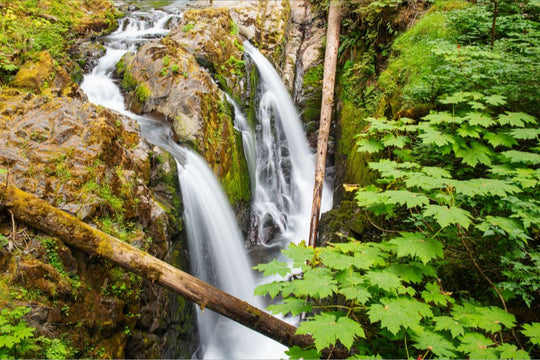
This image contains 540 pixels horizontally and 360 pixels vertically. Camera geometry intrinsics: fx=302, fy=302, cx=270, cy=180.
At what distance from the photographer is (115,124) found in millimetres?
4531

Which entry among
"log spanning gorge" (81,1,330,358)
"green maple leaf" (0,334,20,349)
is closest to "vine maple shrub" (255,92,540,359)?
"green maple leaf" (0,334,20,349)

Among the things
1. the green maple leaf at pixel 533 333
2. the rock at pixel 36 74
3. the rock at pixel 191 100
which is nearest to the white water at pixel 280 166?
the rock at pixel 191 100

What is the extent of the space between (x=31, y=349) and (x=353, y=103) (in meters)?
7.73

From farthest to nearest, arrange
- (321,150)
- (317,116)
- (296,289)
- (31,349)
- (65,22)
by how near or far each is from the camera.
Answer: (317,116)
(65,22)
(321,150)
(31,349)
(296,289)

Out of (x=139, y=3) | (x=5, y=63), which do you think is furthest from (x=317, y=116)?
(x=139, y=3)

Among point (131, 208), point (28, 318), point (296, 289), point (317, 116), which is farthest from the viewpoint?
point (317, 116)

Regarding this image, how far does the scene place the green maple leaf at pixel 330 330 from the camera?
1.70m

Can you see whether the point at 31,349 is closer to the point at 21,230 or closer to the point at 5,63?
the point at 21,230

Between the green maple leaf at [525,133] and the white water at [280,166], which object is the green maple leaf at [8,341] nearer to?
the green maple leaf at [525,133]

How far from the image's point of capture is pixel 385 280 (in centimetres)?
A: 201

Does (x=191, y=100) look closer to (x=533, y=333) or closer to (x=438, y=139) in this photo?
(x=438, y=139)

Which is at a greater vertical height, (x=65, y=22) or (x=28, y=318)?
(x=65, y=22)

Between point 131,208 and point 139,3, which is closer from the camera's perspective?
point 131,208

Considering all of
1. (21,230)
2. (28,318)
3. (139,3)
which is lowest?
(28,318)
